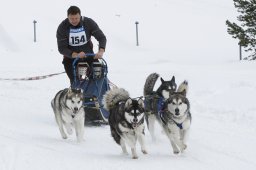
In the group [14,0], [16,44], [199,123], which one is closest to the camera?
[199,123]

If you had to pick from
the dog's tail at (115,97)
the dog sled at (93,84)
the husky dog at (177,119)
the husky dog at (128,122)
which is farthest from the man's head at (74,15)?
the husky dog at (177,119)

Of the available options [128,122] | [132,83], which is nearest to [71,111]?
[128,122]

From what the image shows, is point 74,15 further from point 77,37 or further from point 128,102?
point 128,102

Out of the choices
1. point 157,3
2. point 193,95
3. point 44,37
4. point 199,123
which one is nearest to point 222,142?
point 199,123

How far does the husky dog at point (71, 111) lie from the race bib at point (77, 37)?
102 centimetres

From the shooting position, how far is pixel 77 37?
335 inches

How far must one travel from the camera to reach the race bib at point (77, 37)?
8.48m

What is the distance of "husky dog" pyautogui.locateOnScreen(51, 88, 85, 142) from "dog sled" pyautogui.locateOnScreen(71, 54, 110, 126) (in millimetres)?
795

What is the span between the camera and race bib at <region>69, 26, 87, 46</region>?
27.8 feet

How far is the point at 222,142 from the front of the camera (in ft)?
25.4

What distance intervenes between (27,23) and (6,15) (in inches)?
54.0

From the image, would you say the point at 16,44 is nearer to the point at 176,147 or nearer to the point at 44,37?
the point at 44,37

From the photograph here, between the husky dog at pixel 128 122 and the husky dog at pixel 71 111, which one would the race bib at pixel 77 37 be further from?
the husky dog at pixel 128 122

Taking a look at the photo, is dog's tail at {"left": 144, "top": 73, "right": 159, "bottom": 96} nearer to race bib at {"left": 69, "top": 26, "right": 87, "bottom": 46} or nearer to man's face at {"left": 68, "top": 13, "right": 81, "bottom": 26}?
race bib at {"left": 69, "top": 26, "right": 87, "bottom": 46}
